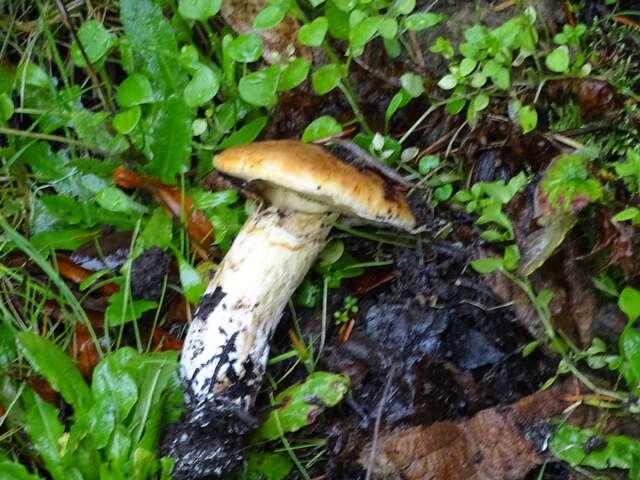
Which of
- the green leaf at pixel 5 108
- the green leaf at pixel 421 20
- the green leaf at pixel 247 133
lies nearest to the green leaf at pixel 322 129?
the green leaf at pixel 247 133

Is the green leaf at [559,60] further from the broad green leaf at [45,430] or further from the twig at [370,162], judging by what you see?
the broad green leaf at [45,430]

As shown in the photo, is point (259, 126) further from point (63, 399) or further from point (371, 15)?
point (63, 399)

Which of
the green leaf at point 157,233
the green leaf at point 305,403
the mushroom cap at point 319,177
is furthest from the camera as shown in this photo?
the green leaf at point 157,233

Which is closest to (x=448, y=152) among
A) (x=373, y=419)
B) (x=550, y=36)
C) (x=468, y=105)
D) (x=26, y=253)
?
(x=468, y=105)

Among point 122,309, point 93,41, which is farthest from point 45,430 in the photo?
point 93,41

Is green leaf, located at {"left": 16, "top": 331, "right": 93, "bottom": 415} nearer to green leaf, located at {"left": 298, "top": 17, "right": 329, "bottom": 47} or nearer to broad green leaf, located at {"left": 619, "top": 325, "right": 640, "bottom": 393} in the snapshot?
green leaf, located at {"left": 298, "top": 17, "right": 329, "bottom": 47}

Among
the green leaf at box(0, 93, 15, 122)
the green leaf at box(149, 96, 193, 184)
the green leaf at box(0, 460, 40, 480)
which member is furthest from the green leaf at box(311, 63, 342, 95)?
the green leaf at box(0, 460, 40, 480)
